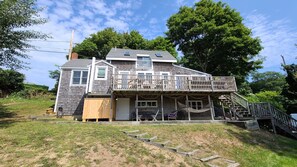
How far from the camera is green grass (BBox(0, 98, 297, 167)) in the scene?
6.32 metres

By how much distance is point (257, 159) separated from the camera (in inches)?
321

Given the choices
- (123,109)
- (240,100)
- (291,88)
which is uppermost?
(291,88)

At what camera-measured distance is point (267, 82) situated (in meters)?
52.0

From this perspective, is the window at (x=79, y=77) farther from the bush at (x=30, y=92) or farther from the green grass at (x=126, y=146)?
the bush at (x=30, y=92)

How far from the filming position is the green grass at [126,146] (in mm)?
6320

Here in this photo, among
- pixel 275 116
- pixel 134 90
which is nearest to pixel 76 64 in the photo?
pixel 134 90

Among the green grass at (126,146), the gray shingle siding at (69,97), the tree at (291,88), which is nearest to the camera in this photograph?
the green grass at (126,146)

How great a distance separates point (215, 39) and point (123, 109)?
17742 millimetres

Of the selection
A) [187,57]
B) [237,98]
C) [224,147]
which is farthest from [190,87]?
[187,57]

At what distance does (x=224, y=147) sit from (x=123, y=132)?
17.7 feet

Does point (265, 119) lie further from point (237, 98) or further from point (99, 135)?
point (99, 135)

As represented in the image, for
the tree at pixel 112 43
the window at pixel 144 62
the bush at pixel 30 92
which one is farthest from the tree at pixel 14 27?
the tree at pixel 112 43

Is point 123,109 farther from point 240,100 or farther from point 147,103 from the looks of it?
point 240,100

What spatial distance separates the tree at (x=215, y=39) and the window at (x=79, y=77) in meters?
17.0
